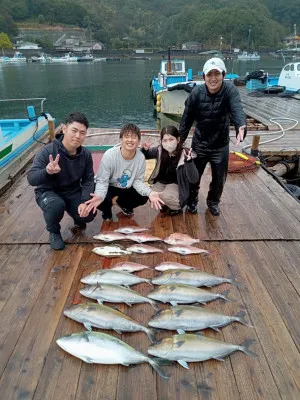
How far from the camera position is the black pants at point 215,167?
391 cm

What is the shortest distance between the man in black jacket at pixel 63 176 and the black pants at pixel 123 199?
34cm

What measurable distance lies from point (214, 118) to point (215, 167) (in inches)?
25.7

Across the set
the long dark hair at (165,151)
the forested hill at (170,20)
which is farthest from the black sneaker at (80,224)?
the forested hill at (170,20)

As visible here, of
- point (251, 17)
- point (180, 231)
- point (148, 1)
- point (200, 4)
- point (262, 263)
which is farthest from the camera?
point (148, 1)

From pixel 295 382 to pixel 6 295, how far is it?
2.41 meters

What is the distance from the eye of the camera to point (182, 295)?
2574 millimetres

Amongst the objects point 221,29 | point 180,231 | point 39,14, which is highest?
point 39,14

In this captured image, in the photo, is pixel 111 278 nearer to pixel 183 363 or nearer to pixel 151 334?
pixel 151 334

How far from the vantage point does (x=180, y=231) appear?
3.82m

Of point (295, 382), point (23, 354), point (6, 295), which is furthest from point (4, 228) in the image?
point (295, 382)

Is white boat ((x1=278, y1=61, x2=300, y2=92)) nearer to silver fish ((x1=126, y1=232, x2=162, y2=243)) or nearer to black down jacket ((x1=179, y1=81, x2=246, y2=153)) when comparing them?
black down jacket ((x1=179, y1=81, x2=246, y2=153))

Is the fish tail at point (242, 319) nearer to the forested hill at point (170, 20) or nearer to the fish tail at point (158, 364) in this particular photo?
the fish tail at point (158, 364)

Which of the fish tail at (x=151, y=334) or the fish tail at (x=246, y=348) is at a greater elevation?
the fish tail at (x=151, y=334)

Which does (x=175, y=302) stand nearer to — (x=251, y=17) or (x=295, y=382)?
(x=295, y=382)
